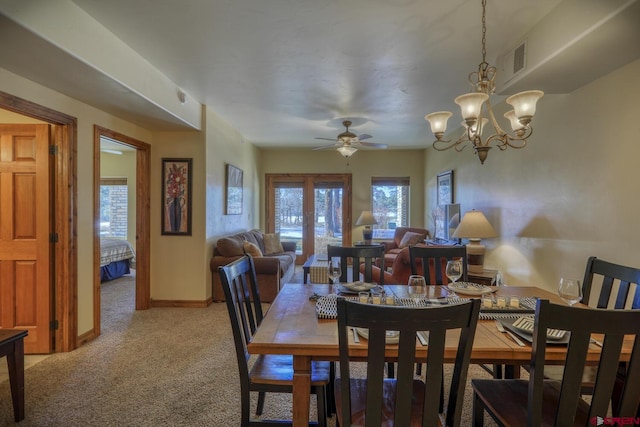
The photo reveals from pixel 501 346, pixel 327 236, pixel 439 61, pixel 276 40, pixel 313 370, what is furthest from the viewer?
pixel 327 236

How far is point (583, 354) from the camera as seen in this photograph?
1026mm

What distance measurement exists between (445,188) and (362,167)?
6.69 ft

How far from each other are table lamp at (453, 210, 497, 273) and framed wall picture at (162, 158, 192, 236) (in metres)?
3.42

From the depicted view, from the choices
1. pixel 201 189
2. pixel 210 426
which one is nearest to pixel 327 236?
pixel 201 189

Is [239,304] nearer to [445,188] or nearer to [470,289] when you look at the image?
[470,289]

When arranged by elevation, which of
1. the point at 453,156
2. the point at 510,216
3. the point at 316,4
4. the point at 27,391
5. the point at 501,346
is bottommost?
the point at 27,391

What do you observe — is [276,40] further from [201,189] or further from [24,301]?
[24,301]

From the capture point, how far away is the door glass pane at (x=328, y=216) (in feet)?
23.9

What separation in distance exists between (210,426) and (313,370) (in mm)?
803

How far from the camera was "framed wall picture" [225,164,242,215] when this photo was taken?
5.03 m

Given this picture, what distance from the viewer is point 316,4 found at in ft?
6.61

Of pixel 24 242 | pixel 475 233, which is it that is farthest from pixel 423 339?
pixel 24 242

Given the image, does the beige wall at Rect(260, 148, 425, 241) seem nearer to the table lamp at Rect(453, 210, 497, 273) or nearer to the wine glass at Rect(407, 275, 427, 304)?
the table lamp at Rect(453, 210, 497, 273)

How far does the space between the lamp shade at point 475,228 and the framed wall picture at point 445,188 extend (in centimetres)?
196
